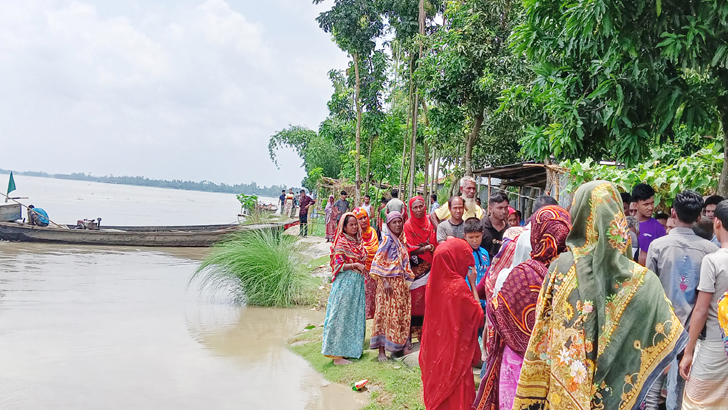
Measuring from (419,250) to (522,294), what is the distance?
3.05 m

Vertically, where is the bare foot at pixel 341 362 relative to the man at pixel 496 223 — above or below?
below

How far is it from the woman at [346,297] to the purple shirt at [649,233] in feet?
8.62

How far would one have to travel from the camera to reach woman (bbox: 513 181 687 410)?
220 centimetres

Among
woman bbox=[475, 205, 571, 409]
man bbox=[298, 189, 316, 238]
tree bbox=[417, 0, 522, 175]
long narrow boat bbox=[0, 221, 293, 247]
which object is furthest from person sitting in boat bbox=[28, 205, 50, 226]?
woman bbox=[475, 205, 571, 409]

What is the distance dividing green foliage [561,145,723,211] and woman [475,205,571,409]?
3.04 meters

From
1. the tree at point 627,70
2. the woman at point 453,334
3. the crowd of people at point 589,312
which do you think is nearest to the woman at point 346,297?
the crowd of people at point 589,312

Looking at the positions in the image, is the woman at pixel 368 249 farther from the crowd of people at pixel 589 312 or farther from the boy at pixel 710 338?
the boy at pixel 710 338

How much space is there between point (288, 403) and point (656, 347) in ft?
12.2

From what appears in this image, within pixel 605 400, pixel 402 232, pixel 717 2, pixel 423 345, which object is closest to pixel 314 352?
pixel 402 232

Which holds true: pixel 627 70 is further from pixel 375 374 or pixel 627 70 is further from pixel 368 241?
pixel 375 374

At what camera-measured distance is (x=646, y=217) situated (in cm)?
454

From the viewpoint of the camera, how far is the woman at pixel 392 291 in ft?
17.7

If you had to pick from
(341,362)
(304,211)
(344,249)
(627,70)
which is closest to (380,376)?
(341,362)

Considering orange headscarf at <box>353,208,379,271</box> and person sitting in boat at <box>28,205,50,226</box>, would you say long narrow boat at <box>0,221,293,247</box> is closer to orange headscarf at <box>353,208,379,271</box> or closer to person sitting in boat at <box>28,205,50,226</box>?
person sitting in boat at <box>28,205,50,226</box>
